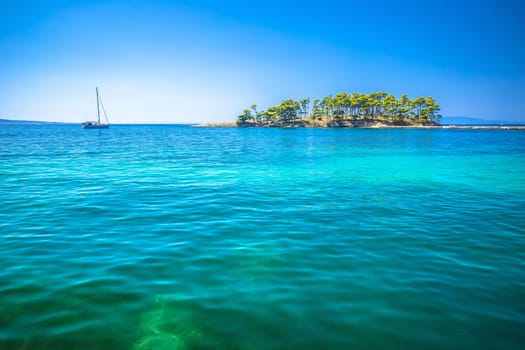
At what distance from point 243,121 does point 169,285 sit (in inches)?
7513

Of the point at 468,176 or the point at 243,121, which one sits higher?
the point at 243,121

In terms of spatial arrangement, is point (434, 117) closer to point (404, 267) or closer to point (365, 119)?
point (365, 119)

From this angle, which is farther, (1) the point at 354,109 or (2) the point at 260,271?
(1) the point at 354,109

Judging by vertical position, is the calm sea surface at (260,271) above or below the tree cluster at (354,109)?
below

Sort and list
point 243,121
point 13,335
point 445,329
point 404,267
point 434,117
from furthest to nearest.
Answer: point 243,121 < point 434,117 < point 404,267 < point 445,329 < point 13,335

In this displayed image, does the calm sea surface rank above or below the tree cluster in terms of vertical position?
below

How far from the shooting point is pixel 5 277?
6656 mm

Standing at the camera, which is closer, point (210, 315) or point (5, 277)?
point (210, 315)

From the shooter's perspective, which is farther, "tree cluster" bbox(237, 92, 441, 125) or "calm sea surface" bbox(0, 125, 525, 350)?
"tree cluster" bbox(237, 92, 441, 125)

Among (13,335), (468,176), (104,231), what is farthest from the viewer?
(468,176)

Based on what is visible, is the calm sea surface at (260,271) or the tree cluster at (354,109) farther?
the tree cluster at (354,109)

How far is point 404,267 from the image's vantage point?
7.32m

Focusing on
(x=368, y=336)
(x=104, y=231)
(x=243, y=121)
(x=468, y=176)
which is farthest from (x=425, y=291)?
(x=243, y=121)

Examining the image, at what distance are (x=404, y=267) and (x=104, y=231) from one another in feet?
30.9
